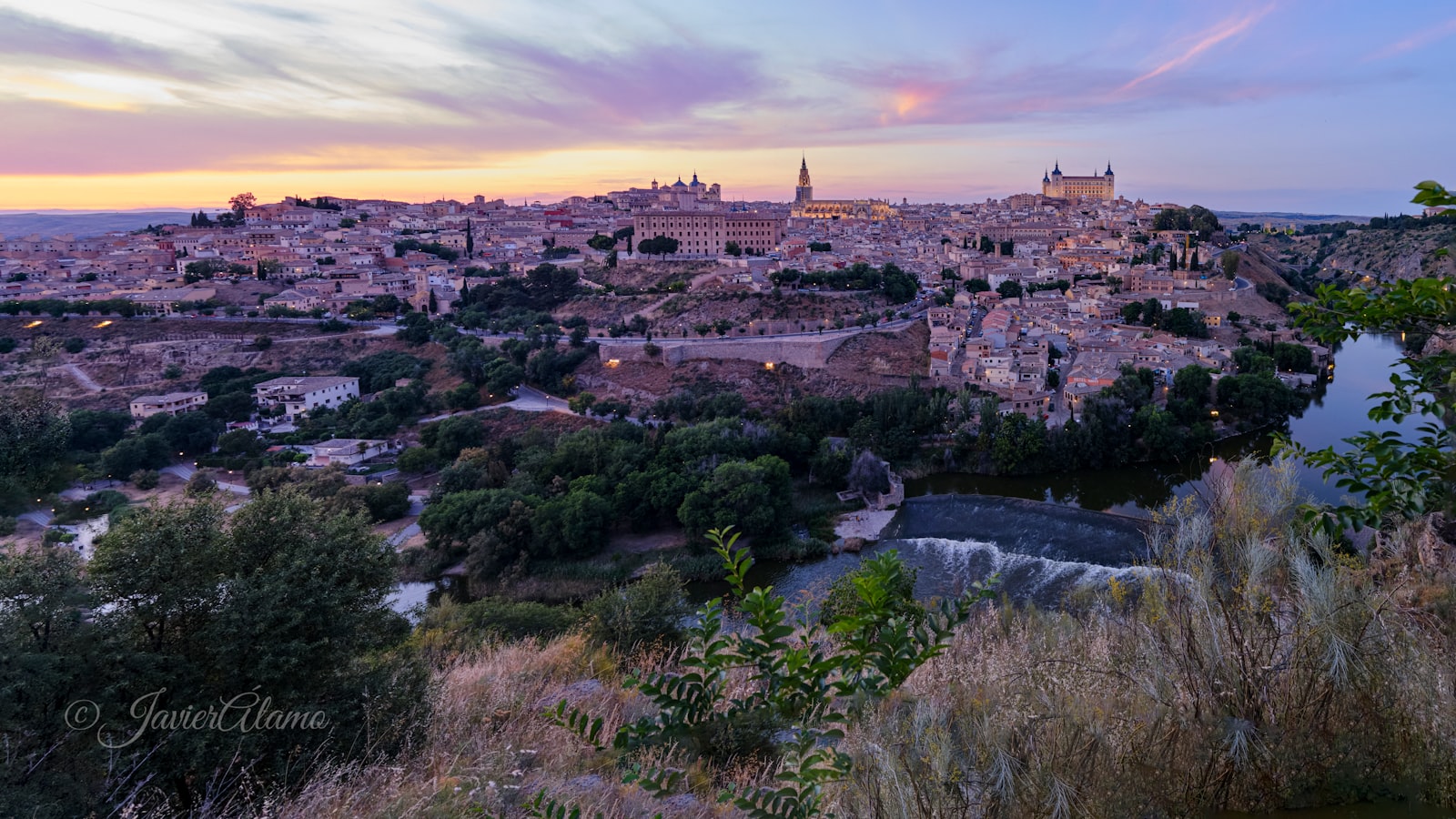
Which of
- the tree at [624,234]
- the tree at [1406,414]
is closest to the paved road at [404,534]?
the tree at [1406,414]

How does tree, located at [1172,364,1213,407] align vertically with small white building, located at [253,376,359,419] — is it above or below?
above

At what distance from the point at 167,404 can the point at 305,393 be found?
8.67 feet

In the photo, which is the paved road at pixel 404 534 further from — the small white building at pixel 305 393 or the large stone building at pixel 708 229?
the large stone building at pixel 708 229

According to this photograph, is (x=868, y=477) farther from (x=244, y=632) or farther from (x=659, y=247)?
(x=659, y=247)

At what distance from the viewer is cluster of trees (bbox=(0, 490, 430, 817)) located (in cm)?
209

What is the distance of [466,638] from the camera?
5.02m

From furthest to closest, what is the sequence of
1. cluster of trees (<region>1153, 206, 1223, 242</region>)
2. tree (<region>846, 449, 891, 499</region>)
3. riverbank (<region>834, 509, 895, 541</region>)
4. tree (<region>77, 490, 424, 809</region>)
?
cluster of trees (<region>1153, 206, 1223, 242</region>)
tree (<region>846, 449, 891, 499</region>)
riverbank (<region>834, 509, 895, 541</region>)
tree (<region>77, 490, 424, 809</region>)

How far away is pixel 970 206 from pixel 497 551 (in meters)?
53.4

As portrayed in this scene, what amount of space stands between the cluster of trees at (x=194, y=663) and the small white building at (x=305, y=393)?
49.6ft

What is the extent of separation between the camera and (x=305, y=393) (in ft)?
53.4

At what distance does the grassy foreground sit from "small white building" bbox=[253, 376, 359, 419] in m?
16.0

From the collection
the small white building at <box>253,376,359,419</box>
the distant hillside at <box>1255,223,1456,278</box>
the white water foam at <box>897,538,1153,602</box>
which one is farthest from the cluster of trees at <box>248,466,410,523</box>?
the distant hillside at <box>1255,223,1456,278</box>

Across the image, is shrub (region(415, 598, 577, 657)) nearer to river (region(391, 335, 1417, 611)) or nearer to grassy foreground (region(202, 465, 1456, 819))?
river (region(391, 335, 1417, 611))

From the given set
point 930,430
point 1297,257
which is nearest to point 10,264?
point 930,430
